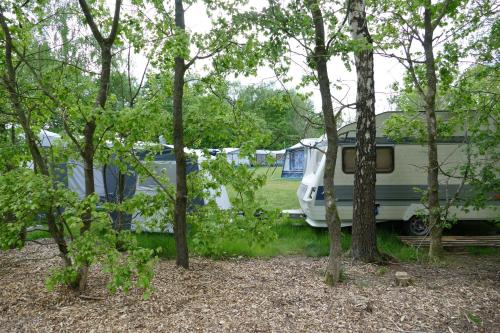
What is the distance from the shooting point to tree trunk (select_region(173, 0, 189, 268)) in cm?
519

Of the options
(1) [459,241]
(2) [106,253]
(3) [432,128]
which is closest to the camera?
(2) [106,253]

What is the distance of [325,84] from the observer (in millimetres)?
4609

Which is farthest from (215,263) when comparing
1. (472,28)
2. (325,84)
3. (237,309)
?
(472,28)

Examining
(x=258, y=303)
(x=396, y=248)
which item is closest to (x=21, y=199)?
(x=258, y=303)

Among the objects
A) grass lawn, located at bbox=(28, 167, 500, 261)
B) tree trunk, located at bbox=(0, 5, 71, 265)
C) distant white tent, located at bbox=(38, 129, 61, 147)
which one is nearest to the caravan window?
grass lawn, located at bbox=(28, 167, 500, 261)

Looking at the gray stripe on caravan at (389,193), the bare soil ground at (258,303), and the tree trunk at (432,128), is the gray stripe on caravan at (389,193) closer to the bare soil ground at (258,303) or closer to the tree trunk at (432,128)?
the tree trunk at (432,128)

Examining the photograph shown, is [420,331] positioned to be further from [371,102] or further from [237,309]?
[371,102]

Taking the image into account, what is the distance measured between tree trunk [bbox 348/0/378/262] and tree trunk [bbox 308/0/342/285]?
122 cm

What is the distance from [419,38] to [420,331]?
4.65m

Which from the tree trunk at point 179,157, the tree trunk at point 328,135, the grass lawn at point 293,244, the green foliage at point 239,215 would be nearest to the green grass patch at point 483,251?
the grass lawn at point 293,244

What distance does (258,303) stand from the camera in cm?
423

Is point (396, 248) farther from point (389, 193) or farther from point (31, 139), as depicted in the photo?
point (31, 139)

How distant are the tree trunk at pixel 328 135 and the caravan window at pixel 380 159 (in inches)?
153

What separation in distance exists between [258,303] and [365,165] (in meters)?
2.72
